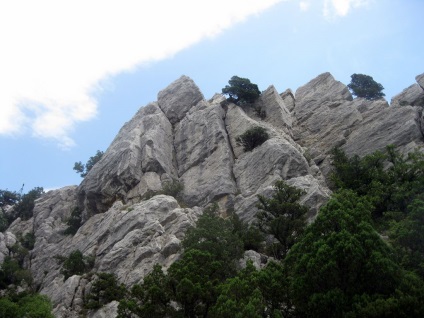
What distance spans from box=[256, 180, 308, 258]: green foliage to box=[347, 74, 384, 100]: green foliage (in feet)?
150

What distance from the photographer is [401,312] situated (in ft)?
71.5

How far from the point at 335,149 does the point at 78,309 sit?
33.8m

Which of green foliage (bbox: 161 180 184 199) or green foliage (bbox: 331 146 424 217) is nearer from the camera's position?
green foliage (bbox: 331 146 424 217)

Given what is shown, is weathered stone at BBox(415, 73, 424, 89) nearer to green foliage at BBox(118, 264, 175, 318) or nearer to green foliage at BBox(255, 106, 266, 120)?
green foliage at BBox(255, 106, 266, 120)

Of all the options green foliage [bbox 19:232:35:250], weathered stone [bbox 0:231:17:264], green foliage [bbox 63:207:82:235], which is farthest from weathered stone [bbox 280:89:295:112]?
weathered stone [bbox 0:231:17:264]

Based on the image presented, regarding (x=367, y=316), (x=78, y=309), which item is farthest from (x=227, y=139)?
(x=367, y=316)

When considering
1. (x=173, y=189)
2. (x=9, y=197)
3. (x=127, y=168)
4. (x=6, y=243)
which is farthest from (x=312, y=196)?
(x=9, y=197)

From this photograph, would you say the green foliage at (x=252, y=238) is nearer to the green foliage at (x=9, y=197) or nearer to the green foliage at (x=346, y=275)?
the green foliage at (x=346, y=275)

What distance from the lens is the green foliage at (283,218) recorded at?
38500 millimetres

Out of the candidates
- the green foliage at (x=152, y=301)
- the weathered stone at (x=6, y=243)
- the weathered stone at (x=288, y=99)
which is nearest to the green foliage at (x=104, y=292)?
the green foliage at (x=152, y=301)

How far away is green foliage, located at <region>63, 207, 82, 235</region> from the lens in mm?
59153

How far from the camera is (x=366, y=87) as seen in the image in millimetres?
81750

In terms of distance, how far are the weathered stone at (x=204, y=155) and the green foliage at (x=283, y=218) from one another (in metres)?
11.4

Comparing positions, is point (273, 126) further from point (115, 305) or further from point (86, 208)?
point (115, 305)
